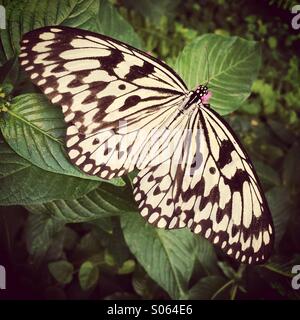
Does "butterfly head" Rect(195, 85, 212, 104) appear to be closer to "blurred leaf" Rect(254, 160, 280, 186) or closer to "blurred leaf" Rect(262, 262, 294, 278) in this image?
"blurred leaf" Rect(254, 160, 280, 186)

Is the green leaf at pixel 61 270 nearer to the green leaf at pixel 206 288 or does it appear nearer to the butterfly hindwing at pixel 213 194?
the green leaf at pixel 206 288

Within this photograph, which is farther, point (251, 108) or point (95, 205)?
point (251, 108)

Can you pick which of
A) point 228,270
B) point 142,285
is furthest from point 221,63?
point 142,285

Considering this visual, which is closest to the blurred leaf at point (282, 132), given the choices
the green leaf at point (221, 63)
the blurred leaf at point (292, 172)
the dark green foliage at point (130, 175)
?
the dark green foliage at point (130, 175)

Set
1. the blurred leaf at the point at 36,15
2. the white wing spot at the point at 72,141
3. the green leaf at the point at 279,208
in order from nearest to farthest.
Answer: the white wing spot at the point at 72,141
the blurred leaf at the point at 36,15
the green leaf at the point at 279,208

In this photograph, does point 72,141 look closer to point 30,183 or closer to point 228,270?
point 30,183

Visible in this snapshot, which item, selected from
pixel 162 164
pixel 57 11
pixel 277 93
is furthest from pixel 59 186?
pixel 277 93
